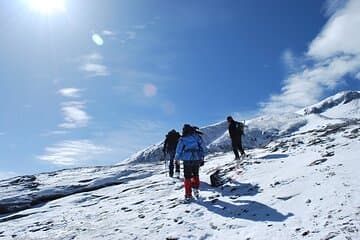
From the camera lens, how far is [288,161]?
2230 cm

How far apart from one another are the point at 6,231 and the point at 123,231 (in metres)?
8.69

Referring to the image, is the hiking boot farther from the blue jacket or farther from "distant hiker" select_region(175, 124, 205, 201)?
the blue jacket

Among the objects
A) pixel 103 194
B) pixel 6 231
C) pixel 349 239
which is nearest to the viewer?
pixel 349 239

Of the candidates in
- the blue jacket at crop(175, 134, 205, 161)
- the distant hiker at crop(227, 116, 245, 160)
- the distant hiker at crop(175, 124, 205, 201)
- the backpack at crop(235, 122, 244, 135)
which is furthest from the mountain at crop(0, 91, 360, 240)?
the backpack at crop(235, 122, 244, 135)

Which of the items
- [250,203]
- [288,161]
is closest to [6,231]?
[250,203]

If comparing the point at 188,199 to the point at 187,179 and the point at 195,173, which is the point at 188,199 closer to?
the point at 187,179

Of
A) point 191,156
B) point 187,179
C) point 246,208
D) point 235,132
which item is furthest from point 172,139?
point 246,208

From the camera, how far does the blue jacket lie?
19656mm

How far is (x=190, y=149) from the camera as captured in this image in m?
19.7

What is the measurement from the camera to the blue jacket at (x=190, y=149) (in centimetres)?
1966

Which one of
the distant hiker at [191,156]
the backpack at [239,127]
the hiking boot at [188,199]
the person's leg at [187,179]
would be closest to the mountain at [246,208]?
the hiking boot at [188,199]

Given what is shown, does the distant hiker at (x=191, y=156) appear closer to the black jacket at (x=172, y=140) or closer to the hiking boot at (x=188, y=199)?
the hiking boot at (x=188, y=199)

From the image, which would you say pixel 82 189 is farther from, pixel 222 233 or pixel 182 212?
pixel 222 233

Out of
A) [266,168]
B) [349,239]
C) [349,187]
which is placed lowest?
[349,239]
